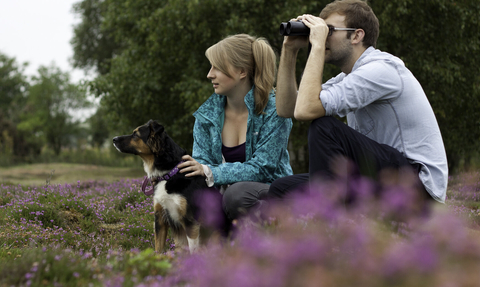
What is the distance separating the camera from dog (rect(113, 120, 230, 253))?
13.4 ft

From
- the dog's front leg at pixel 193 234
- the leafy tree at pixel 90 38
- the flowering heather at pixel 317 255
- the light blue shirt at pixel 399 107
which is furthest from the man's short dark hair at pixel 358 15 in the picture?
the leafy tree at pixel 90 38

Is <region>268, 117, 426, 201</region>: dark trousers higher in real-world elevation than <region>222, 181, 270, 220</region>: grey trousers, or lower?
higher

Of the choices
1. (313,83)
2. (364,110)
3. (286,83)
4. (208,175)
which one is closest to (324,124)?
(313,83)

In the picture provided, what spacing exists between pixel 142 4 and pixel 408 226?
14.1 meters

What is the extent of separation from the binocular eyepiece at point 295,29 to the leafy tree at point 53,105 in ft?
131

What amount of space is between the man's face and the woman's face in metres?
1.00

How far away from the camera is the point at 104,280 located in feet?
6.78

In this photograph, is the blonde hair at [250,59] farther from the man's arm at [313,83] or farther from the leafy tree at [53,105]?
the leafy tree at [53,105]

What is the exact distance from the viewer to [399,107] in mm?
3355

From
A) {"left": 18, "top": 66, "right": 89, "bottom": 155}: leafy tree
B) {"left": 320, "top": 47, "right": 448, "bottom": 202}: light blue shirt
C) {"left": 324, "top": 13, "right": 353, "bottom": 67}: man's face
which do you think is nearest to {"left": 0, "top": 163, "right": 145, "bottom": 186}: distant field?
{"left": 324, "top": 13, "right": 353, "bottom": 67}: man's face

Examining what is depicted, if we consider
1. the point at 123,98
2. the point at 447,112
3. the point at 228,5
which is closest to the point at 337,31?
the point at 228,5

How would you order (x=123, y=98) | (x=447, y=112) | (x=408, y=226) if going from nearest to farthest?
(x=408, y=226)
(x=447, y=112)
(x=123, y=98)

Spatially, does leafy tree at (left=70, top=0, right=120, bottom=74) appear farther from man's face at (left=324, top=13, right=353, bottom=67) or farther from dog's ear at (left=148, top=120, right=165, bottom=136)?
man's face at (left=324, top=13, right=353, bottom=67)

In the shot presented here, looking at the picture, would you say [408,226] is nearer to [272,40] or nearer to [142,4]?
[272,40]
